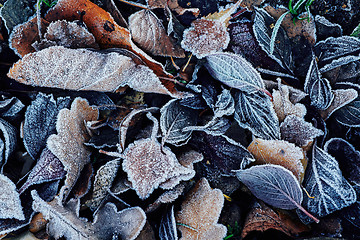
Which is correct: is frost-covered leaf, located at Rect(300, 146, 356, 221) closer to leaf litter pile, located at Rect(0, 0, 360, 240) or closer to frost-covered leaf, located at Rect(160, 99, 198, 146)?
leaf litter pile, located at Rect(0, 0, 360, 240)

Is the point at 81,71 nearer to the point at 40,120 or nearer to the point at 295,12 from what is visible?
the point at 40,120

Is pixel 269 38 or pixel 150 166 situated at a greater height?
pixel 269 38

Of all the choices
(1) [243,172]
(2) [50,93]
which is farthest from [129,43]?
(1) [243,172]

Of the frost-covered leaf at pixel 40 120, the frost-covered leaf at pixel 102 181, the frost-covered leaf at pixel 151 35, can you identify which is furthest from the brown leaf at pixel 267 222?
the frost-covered leaf at pixel 40 120

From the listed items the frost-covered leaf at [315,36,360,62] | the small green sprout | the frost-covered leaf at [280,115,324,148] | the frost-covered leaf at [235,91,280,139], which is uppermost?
the small green sprout

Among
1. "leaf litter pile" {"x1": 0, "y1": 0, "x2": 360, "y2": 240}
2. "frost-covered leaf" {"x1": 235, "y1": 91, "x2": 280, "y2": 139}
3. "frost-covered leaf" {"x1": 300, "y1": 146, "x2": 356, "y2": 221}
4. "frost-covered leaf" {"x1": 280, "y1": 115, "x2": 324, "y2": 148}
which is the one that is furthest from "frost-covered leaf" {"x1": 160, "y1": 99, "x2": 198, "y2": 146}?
"frost-covered leaf" {"x1": 300, "y1": 146, "x2": 356, "y2": 221}

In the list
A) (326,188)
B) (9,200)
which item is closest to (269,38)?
(326,188)
